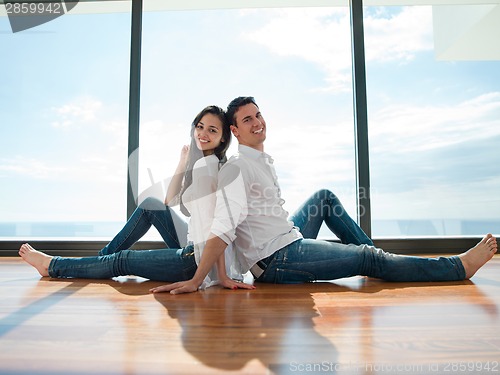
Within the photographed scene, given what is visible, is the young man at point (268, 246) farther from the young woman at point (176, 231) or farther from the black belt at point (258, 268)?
the young woman at point (176, 231)

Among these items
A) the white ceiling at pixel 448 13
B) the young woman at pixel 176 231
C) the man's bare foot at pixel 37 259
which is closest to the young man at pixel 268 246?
the young woman at pixel 176 231

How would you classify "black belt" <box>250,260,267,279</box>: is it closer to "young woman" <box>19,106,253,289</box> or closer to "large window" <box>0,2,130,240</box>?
"young woman" <box>19,106,253,289</box>

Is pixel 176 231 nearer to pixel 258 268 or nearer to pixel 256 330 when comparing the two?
pixel 258 268

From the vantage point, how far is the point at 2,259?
9.39ft

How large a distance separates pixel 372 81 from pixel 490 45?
1.71m

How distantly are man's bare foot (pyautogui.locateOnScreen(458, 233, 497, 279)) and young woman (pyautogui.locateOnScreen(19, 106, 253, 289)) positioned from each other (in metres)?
1.03

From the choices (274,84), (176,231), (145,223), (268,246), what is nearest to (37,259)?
(145,223)

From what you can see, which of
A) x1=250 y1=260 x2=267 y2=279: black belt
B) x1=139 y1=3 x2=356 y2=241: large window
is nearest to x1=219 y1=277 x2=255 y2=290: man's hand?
x1=250 y1=260 x2=267 y2=279: black belt

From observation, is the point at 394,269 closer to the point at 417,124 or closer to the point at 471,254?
the point at 471,254

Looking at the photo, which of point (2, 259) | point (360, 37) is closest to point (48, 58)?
point (2, 259)

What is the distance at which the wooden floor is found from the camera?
87cm

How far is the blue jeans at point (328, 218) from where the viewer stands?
2.10 m

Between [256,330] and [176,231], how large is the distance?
3.74ft

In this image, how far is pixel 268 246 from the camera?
1.73 meters
